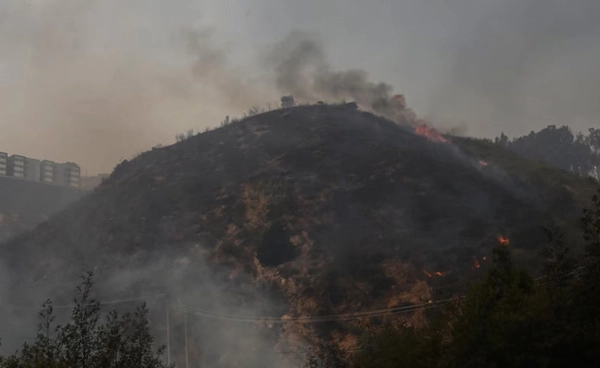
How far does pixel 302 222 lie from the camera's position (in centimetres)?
5288

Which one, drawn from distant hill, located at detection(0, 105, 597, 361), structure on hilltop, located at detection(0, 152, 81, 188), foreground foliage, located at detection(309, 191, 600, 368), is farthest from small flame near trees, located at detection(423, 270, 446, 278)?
structure on hilltop, located at detection(0, 152, 81, 188)

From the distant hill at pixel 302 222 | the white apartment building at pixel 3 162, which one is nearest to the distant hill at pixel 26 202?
the white apartment building at pixel 3 162

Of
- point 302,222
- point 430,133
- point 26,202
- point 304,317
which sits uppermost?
point 26,202

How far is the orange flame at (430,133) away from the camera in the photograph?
71.6 m

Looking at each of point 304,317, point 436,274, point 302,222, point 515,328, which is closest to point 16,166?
point 302,222

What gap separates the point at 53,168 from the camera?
132m

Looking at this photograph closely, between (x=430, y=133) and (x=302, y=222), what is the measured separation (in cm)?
2897

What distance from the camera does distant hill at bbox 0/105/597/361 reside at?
43.5 metres

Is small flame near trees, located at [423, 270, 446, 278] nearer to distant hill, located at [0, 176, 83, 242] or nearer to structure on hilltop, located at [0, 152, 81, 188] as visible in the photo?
distant hill, located at [0, 176, 83, 242]

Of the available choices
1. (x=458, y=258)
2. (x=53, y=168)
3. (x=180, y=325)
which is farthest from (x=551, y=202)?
(x=53, y=168)

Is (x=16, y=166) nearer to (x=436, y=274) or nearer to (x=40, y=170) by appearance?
(x=40, y=170)

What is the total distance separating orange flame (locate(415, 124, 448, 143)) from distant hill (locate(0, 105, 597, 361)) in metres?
0.60

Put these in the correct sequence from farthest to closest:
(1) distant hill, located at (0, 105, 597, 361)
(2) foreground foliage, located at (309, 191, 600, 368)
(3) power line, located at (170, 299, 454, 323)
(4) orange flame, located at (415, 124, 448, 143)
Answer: (4) orange flame, located at (415, 124, 448, 143) < (1) distant hill, located at (0, 105, 597, 361) < (3) power line, located at (170, 299, 454, 323) < (2) foreground foliage, located at (309, 191, 600, 368)

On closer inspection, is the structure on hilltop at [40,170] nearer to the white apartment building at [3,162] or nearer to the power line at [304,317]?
the white apartment building at [3,162]
